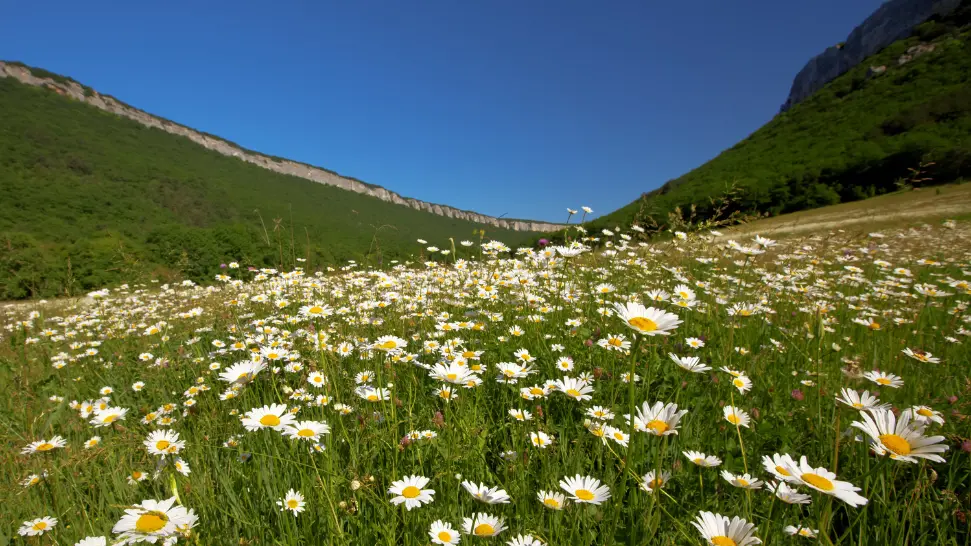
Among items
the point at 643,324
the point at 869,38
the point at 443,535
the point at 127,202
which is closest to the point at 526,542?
the point at 443,535

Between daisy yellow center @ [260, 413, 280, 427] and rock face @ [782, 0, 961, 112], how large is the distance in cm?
7019

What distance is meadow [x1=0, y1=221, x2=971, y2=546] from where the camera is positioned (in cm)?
125

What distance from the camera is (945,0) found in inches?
1833

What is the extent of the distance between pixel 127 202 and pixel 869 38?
102m

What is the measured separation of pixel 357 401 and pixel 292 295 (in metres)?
2.08

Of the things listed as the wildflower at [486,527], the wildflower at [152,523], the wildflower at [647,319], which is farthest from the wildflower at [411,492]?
the wildflower at [647,319]

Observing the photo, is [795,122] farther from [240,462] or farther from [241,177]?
[241,177]

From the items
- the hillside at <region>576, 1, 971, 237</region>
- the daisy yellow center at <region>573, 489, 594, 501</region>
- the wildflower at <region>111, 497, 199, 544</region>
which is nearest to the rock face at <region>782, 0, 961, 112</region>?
the hillside at <region>576, 1, 971, 237</region>

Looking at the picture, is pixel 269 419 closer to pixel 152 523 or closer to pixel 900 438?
pixel 152 523

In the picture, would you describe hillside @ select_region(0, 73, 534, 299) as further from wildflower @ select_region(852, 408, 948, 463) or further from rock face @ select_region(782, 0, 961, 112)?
rock face @ select_region(782, 0, 961, 112)

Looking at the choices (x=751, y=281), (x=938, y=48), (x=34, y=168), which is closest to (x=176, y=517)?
(x=751, y=281)

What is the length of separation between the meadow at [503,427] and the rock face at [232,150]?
1996 inches

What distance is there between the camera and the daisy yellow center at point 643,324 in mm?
954

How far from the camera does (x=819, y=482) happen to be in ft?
2.91
